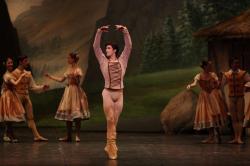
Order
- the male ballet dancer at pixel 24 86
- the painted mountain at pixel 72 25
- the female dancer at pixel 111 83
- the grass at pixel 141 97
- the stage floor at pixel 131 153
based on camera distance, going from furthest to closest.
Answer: the painted mountain at pixel 72 25 < the grass at pixel 141 97 < the male ballet dancer at pixel 24 86 < the female dancer at pixel 111 83 < the stage floor at pixel 131 153

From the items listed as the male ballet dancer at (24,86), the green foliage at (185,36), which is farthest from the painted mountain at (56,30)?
the male ballet dancer at (24,86)

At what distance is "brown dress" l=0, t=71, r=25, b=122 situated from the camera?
631 inches

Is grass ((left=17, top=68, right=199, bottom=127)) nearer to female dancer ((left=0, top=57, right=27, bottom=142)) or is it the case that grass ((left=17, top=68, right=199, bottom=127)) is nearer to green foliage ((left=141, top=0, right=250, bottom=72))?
green foliage ((left=141, top=0, right=250, bottom=72))

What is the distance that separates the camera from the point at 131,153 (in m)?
13.6

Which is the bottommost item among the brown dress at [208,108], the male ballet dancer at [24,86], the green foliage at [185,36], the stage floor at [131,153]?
the stage floor at [131,153]

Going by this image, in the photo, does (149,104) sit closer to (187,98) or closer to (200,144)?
(187,98)

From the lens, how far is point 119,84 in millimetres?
12711

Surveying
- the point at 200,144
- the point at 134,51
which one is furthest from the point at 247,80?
the point at 134,51

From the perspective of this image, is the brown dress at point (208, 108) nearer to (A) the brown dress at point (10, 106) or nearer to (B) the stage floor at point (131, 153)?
(B) the stage floor at point (131, 153)

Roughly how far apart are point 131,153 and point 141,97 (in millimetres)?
9224

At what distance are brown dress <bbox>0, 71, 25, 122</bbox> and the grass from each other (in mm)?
6238

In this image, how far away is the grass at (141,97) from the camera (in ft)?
73.4

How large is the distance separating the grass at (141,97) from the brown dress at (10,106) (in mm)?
6238

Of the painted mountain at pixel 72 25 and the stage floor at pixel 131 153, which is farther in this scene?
the painted mountain at pixel 72 25
